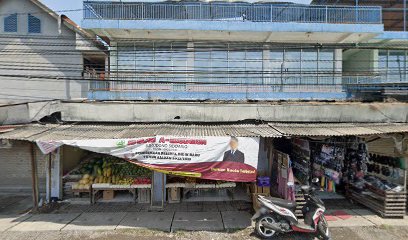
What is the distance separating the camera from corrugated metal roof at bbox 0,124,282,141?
271 inches

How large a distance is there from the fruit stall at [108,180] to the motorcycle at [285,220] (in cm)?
378

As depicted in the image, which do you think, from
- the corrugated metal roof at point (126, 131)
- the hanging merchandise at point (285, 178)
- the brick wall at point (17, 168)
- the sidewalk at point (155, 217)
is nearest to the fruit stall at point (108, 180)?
the sidewalk at point (155, 217)

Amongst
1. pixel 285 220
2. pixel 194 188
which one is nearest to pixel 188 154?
pixel 194 188

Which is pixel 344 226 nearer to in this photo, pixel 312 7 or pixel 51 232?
pixel 51 232

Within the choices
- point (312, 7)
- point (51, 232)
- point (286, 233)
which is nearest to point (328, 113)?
point (286, 233)

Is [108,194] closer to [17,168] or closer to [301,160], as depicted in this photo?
[17,168]

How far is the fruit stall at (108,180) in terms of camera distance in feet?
25.9

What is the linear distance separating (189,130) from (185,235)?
9.89ft

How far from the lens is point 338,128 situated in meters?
7.63

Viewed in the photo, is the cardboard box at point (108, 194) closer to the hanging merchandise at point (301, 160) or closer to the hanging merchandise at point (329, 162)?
the hanging merchandise at point (301, 160)

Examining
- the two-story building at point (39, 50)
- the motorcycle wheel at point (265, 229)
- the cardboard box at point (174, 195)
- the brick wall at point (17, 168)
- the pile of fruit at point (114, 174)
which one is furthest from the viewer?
the two-story building at point (39, 50)

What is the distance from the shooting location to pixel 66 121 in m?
8.61

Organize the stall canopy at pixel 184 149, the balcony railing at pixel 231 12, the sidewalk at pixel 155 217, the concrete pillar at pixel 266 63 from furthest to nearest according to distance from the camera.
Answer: the concrete pillar at pixel 266 63, the balcony railing at pixel 231 12, the sidewalk at pixel 155 217, the stall canopy at pixel 184 149

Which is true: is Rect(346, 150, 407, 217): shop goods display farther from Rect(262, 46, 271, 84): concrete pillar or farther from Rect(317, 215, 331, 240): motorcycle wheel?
Rect(262, 46, 271, 84): concrete pillar
